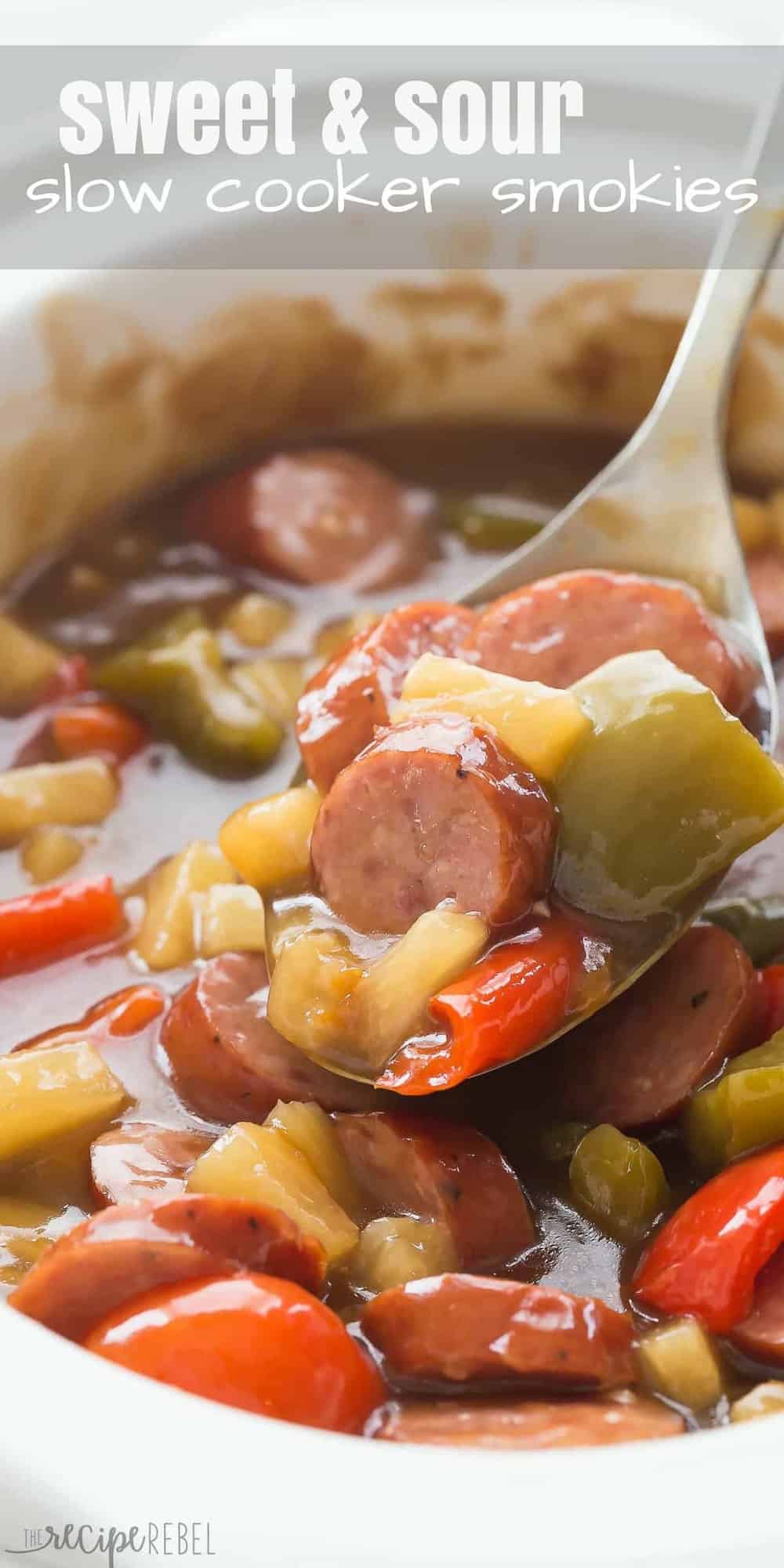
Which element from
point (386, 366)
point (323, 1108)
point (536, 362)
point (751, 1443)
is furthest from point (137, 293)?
point (751, 1443)

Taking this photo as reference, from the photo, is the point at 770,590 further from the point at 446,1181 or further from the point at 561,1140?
the point at 446,1181

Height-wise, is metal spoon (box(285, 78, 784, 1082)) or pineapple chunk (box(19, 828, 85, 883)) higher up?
metal spoon (box(285, 78, 784, 1082))

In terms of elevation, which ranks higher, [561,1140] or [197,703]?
[197,703]

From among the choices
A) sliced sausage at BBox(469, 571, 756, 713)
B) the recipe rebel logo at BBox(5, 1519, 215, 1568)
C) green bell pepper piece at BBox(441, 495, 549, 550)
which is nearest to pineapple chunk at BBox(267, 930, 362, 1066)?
sliced sausage at BBox(469, 571, 756, 713)

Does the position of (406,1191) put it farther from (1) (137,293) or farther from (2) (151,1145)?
(1) (137,293)

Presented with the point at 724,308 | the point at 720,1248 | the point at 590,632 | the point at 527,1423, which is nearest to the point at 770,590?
the point at 724,308

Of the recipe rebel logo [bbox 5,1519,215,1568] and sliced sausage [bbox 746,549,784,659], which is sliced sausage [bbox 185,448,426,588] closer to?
sliced sausage [bbox 746,549,784,659]
